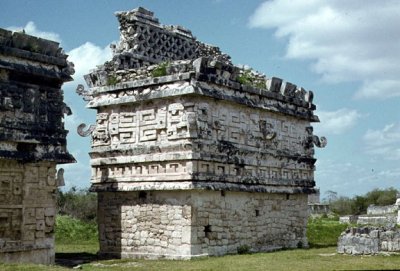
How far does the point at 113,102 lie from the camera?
52.2ft

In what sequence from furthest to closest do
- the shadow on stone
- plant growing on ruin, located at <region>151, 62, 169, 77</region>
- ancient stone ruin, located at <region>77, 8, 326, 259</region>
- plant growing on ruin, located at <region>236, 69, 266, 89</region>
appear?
plant growing on ruin, located at <region>236, 69, 266, 89</region> → plant growing on ruin, located at <region>151, 62, 169, 77</region> → ancient stone ruin, located at <region>77, 8, 326, 259</region> → the shadow on stone

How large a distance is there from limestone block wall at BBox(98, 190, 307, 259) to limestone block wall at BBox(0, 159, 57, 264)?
2746 mm

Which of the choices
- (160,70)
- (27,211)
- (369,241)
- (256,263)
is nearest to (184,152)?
(160,70)

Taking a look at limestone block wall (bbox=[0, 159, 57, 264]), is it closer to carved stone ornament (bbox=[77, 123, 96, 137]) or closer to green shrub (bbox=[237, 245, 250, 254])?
carved stone ornament (bbox=[77, 123, 96, 137])

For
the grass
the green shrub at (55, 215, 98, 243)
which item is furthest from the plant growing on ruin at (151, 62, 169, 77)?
the green shrub at (55, 215, 98, 243)

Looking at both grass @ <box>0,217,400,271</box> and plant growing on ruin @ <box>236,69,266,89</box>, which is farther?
plant growing on ruin @ <box>236,69,266,89</box>

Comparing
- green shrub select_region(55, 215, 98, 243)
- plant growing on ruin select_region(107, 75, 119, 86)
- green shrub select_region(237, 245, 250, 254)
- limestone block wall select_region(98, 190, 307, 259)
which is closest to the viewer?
limestone block wall select_region(98, 190, 307, 259)

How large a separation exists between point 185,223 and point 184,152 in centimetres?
163

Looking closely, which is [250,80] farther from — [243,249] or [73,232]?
[73,232]

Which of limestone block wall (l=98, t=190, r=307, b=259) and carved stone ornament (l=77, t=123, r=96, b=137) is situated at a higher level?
carved stone ornament (l=77, t=123, r=96, b=137)

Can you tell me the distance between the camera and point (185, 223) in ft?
46.9

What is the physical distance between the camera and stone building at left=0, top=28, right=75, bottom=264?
12305mm

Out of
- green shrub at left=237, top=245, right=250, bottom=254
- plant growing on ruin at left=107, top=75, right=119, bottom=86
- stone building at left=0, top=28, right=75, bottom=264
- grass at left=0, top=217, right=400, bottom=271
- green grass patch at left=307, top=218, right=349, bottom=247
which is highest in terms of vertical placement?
plant growing on ruin at left=107, top=75, right=119, bottom=86

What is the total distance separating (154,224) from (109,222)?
1555mm
